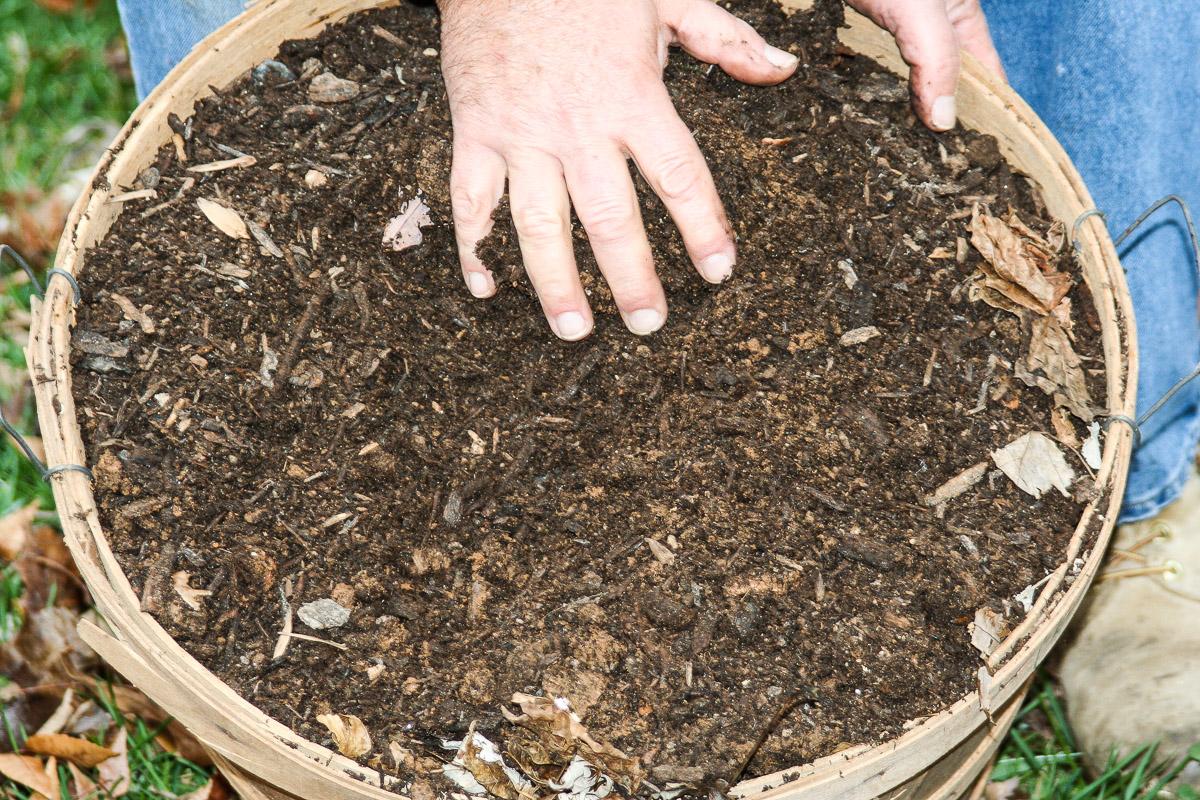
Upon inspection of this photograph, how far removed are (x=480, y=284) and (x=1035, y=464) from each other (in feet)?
2.83

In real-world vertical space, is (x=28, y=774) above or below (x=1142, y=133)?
below

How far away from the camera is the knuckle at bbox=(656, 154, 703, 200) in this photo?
1.54 meters

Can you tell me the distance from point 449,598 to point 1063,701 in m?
1.38

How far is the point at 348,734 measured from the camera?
1.33m

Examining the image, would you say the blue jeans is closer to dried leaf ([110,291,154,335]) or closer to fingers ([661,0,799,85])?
fingers ([661,0,799,85])

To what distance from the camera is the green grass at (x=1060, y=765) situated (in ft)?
6.26

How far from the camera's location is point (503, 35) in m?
1.60

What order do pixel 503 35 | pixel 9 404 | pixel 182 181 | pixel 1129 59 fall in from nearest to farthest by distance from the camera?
pixel 503 35 → pixel 182 181 → pixel 1129 59 → pixel 9 404

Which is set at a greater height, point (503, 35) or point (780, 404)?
point (503, 35)

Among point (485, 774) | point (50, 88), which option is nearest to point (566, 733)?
point (485, 774)

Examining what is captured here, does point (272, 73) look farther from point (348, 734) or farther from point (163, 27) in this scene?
point (348, 734)

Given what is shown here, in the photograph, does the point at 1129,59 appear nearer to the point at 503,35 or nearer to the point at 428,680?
the point at 503,35

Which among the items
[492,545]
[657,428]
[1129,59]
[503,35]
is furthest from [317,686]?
[1129,59]

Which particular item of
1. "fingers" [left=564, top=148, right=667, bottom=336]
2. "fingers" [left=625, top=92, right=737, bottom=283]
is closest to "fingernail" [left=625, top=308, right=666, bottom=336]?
"fingers" [left=564, top=148, right=667, bottom=336]
